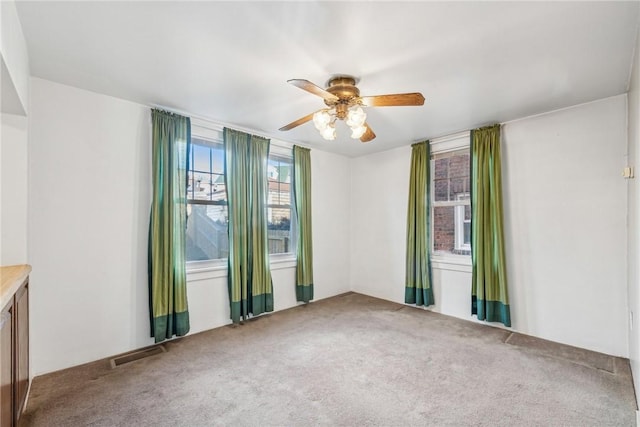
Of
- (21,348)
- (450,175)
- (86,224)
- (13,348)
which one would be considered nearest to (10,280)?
(13,348)

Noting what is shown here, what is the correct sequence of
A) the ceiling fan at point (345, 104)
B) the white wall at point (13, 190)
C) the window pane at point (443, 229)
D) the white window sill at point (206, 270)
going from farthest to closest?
the window pane at point (443, 229) < the white window sill at point (206, 270) < the ceiling fan at point (345, 104) < the white wall at point (13, 190)

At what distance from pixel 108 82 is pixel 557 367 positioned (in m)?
4.56

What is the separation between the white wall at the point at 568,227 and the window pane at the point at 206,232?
10.2 feet

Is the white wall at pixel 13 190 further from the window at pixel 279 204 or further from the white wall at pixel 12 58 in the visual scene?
the window at pixel 279 204

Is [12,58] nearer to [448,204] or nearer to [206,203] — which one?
[206,203]

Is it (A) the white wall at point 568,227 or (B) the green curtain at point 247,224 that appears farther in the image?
(B) the green curtain at point 247,224

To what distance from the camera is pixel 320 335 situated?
10.4 ft

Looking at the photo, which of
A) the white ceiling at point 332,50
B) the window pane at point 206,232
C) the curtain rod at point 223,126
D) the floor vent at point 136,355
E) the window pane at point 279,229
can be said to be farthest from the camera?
the window pane at point 279,229

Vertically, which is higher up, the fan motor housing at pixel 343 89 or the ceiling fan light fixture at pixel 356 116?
the fan motor housing at pixel 343 89

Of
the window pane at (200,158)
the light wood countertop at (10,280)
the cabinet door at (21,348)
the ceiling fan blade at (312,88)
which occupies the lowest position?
the cabinet door at (21,348)

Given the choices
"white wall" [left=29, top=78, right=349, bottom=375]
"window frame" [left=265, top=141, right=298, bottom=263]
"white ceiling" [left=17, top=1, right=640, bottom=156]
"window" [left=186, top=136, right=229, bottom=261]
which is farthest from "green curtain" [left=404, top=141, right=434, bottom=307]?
"white wall" [left=29, top=78, right=349, bottom=375]

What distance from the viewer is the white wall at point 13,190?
1.97m

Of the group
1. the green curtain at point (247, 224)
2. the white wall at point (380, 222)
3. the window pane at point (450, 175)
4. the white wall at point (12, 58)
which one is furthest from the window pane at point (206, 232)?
the window pane at point (450, 175)

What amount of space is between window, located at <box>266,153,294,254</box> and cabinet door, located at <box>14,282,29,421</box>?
97.2 inches
